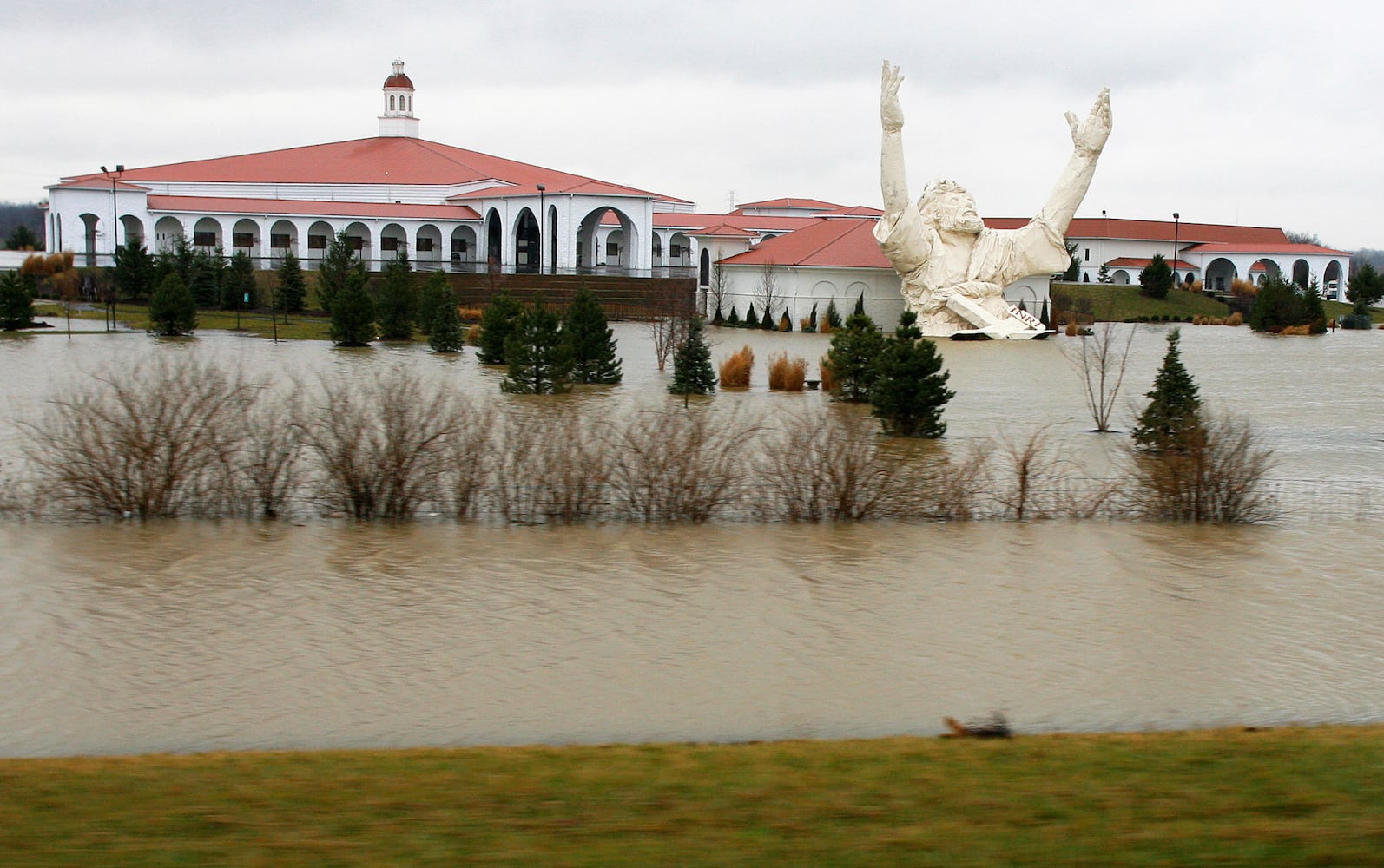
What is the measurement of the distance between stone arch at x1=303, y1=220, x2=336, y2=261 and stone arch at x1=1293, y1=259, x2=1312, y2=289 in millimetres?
57310

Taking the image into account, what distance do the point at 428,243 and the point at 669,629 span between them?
58561 millimetres

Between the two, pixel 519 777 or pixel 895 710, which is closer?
pixel 519 777

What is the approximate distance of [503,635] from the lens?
991 centimetres

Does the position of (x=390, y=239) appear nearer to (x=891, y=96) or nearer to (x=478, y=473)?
(x=891, y=96)

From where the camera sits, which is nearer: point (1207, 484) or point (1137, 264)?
point (1207, 484)

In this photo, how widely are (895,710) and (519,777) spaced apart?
10.5 ft

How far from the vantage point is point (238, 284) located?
46.9 meters

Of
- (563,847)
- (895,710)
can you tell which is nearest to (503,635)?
(895,710)

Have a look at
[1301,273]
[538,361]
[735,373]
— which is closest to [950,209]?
[735,373]

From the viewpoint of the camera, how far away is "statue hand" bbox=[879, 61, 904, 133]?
151 feet

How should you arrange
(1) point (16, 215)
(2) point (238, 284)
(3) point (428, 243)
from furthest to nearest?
(1) point (16, 215)
(3) point (428, 243)
(2) point (238, 284)

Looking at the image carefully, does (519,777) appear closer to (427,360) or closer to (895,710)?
→ (895,710)

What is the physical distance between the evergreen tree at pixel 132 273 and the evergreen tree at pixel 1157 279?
160ft

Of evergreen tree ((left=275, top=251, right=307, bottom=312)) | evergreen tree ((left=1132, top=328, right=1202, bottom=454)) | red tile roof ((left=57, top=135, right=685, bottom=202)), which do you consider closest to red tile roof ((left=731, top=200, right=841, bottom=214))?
red tile roof ((left=57, top=135, right=685, bottom=202))
